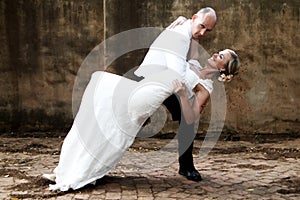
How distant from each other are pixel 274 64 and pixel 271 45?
29 centimetres

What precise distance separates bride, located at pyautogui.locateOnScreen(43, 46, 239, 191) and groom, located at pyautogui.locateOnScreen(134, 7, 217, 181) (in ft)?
0.39

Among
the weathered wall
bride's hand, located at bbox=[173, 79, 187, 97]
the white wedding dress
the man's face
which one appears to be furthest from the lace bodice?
the weathered wall

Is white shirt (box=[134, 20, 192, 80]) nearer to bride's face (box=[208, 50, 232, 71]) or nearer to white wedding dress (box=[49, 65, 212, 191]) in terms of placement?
white wedding dress (box=[49, 65, 212, 191])

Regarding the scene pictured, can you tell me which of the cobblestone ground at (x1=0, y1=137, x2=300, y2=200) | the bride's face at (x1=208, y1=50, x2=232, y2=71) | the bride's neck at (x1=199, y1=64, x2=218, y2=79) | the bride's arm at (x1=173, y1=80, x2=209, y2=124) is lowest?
the cobblestone ground at (x1=0, y1=137, x2=300, y2=200)

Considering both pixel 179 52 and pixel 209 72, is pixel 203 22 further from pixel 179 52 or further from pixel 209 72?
pixel 209 72

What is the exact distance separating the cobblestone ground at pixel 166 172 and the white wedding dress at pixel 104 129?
0.19m

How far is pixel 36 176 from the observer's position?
611 centimetres

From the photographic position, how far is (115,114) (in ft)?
17.8

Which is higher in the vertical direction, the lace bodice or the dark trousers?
the lace bodice

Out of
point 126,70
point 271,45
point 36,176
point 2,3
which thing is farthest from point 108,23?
point 36,176

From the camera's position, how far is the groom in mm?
5422

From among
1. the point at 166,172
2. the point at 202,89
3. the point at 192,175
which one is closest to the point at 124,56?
the point at 166,172

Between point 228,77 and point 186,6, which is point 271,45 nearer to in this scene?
point 186,6

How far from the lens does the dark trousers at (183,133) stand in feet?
18.7
